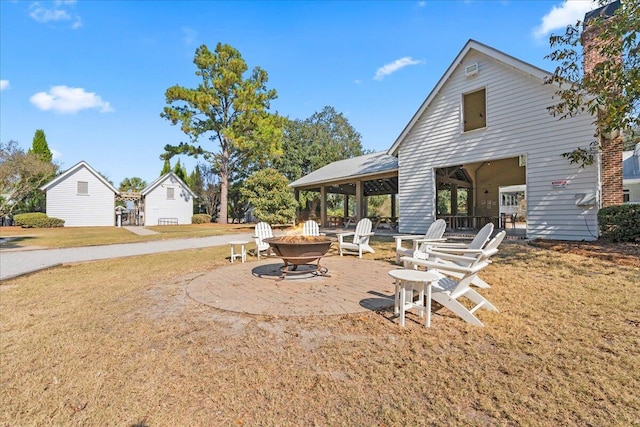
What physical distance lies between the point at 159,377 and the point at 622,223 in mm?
10804

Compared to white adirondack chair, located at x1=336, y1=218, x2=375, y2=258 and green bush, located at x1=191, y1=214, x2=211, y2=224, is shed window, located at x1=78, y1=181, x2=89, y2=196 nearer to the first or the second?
green bush, located at x1=191, y1=214, x2=211, y2=224

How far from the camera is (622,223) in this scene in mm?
8023

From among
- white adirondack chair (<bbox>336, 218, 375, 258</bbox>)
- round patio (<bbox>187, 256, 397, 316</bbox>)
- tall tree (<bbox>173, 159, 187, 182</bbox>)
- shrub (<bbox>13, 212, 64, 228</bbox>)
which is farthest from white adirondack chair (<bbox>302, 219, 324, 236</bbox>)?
tall tree (<bbox>173, 159, 187, 182</bbox>)

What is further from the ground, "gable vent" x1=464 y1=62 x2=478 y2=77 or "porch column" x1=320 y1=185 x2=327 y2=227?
"gable vent" x1=464 y1=62 x2=478 y2=77

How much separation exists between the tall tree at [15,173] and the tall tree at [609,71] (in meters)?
31.8

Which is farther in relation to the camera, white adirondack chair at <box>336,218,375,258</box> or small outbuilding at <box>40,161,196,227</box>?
small outbuilding at <box>40,161,196,227</box>

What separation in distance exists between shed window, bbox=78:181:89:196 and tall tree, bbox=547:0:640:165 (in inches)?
1274

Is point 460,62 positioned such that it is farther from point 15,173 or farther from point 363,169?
point 15,173

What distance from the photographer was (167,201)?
30.0m

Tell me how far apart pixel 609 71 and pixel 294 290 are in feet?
27.5

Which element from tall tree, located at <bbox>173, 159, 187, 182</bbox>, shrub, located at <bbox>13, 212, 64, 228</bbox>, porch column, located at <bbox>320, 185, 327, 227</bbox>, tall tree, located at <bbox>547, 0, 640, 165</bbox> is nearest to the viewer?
tall tree, located at <bbox>547, 0, 640, 165</bbox>

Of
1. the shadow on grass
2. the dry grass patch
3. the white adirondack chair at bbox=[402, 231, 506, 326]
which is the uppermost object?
the white adirondack chair at bbox=[402, 231, 506, 326]

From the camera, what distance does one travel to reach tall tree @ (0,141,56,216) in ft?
73.8

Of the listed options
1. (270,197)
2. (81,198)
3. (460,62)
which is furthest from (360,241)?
(81,198)
